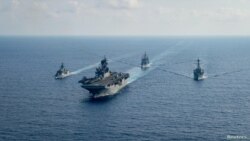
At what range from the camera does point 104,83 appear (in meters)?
139

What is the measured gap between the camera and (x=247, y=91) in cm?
14062

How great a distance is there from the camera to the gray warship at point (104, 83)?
131800 millimetres

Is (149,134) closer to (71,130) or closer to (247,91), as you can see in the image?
(71,130)

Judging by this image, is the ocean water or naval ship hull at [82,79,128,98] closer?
the ocean water

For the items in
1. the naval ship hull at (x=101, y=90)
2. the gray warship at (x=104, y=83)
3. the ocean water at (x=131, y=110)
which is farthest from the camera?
the gray warship at (x=104, y=83)

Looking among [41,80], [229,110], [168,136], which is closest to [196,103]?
[229,110]

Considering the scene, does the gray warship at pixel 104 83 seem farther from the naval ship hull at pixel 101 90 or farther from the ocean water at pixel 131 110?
the ocean water at pixel 131 110

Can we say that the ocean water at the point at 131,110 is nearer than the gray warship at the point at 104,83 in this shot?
Yes

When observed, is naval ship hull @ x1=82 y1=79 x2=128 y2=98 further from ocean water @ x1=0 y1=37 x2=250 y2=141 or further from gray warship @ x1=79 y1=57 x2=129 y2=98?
ocean water @ x1=0 y1=37 x2=250 y2=141

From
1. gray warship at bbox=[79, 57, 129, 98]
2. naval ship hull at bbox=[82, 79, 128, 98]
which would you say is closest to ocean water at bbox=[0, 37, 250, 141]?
naval ship hull at bbox=[82, 79, 128, 98]

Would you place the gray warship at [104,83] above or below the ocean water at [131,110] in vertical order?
above

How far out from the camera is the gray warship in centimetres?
13180

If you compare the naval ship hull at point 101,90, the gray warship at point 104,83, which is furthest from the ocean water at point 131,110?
the gray warship at point 104,83

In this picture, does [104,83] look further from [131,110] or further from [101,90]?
[131,110]
